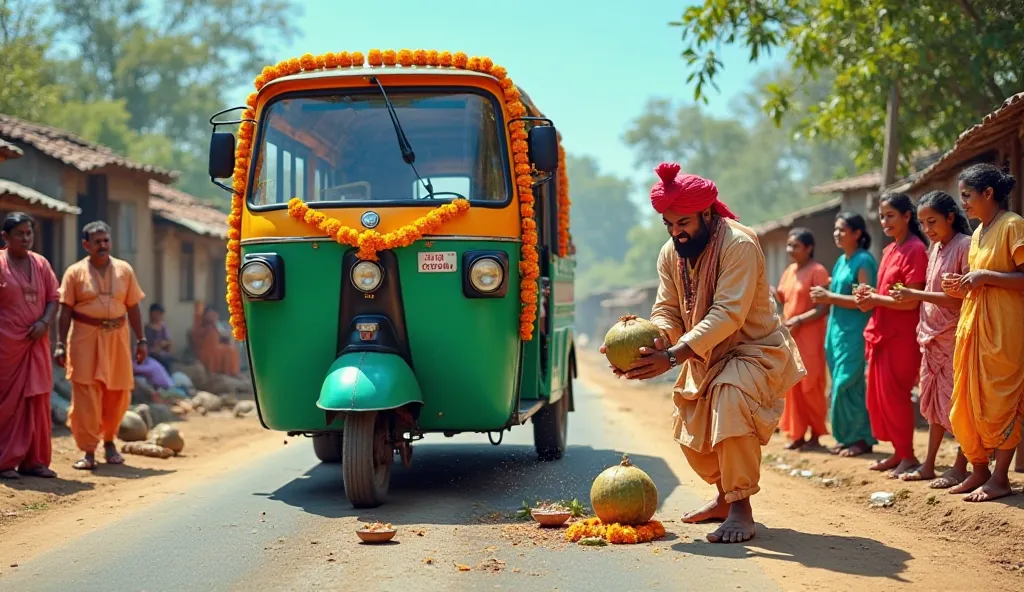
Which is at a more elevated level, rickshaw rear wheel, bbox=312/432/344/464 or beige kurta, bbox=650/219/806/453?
beige kurta, bbox=650/219/806/453

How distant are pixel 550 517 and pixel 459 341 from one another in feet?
5.24

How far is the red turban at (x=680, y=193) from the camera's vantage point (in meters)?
6.38

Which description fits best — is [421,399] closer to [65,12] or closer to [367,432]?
[367,432]

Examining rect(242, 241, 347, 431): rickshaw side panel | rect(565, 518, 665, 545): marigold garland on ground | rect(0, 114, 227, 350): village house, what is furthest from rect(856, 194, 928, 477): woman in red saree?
rect(0, 114, 227, 350): village house

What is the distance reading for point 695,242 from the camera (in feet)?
21.5

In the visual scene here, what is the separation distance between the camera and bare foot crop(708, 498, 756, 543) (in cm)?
637

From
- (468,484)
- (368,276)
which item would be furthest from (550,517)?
(468,484)

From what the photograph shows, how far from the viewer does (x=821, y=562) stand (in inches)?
232

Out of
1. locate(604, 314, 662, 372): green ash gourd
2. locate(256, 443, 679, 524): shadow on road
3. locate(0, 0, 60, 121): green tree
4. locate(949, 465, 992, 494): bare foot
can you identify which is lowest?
locate(256, 443, 679, 524): shadow on road

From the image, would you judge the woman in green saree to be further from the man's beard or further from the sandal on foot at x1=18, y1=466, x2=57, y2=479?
the sandal on foot at x1=18, y1=466, x2=57, y2=479

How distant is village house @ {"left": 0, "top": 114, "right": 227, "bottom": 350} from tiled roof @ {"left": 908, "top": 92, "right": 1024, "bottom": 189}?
8.65 m

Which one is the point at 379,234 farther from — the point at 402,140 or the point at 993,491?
the point at 993,491

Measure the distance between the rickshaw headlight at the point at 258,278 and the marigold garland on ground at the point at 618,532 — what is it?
2.72 m

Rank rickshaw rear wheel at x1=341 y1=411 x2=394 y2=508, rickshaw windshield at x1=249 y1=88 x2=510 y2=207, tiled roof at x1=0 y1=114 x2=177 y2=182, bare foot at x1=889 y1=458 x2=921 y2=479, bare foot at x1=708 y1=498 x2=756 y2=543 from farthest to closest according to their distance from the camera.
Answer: tiled roof at x1=0 y1=114 x2=177 y2=182 → bare foot at x1=889 y1=458 x2=921 y2=479 → rickshaw windshield at x1=249 y1=88 x2=510 y2=207 → rickshaw rear wheel at x1=341 y1=411 x2=394 y2=508 → bare foot at x1=708 y1=498 x2=756 y2=543
